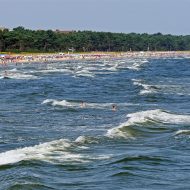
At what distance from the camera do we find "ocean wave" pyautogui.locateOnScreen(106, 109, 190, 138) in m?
33.3

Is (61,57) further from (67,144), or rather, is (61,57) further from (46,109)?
(67,144)

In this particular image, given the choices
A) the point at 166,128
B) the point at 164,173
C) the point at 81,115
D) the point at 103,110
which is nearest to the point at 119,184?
the point at 164,173

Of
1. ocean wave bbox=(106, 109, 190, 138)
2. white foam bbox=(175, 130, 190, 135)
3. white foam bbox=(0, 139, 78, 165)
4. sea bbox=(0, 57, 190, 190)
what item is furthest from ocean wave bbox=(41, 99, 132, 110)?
white foam bbox=(0, 139, 78, 165)

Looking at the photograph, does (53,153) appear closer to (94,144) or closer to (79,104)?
(94,144)

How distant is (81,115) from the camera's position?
42562 mm

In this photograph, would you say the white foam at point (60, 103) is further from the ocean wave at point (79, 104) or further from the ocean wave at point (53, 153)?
the ocean wave at point (53, 153)

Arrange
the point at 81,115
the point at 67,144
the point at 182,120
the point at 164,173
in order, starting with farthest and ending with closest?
the point at 81,115 → the point at 182,120 → the point at 67,144 → the point at 164,173

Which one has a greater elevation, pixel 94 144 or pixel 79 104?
pixel 94 144

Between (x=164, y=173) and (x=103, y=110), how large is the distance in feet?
73.4

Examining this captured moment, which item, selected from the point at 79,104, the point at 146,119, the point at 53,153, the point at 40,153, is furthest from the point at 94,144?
the point at 79,104

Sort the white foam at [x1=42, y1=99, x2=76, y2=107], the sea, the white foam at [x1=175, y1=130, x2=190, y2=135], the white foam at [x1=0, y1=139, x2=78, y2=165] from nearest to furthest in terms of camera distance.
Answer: the sea
the white foam at [x1=0, y1=139, x2=78, y2=165]
the white foam at [x1=175, y1=130, x2=190, y2=135]
the white foam at [x1=42, y1=99, x2=76, y2=107]

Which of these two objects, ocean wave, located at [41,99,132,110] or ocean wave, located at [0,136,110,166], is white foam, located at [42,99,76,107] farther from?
ocean wave, located at [0,136,110,166]

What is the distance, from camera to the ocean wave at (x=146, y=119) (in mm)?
33284

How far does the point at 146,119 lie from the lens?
39.1 metres
